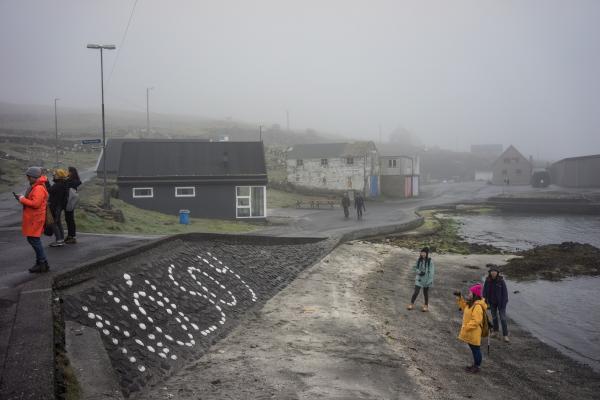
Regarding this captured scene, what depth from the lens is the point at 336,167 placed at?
207ft

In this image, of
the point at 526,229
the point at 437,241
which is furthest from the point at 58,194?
the point at 526,229

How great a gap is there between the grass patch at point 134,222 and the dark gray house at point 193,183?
1215mm

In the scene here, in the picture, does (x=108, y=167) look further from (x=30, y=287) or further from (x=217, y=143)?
(x=30, y=287)

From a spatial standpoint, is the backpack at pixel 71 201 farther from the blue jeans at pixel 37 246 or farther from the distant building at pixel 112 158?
the distant building at pixel 112 158

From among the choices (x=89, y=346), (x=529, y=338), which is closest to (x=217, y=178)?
(x=529, y=338)

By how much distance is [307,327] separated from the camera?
44.8ft

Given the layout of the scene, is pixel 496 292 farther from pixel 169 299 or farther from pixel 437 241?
pixel 437 241

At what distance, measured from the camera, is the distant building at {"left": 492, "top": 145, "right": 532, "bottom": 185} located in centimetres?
10850

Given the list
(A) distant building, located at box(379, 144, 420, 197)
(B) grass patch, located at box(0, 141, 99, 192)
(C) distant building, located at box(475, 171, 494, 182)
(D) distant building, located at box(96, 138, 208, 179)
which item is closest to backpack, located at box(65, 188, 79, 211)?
(B) grass patch, located at box(0, 141, 99, 192)

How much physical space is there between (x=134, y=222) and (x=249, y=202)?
9792 millimetres

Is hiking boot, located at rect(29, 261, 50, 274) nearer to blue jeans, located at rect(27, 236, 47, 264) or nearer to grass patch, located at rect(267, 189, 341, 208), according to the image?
blue jeans, located at rect(27, 236, 47, 264)

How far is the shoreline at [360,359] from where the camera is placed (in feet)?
32.2

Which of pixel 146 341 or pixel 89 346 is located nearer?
pixel 89 346

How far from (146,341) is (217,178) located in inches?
957
